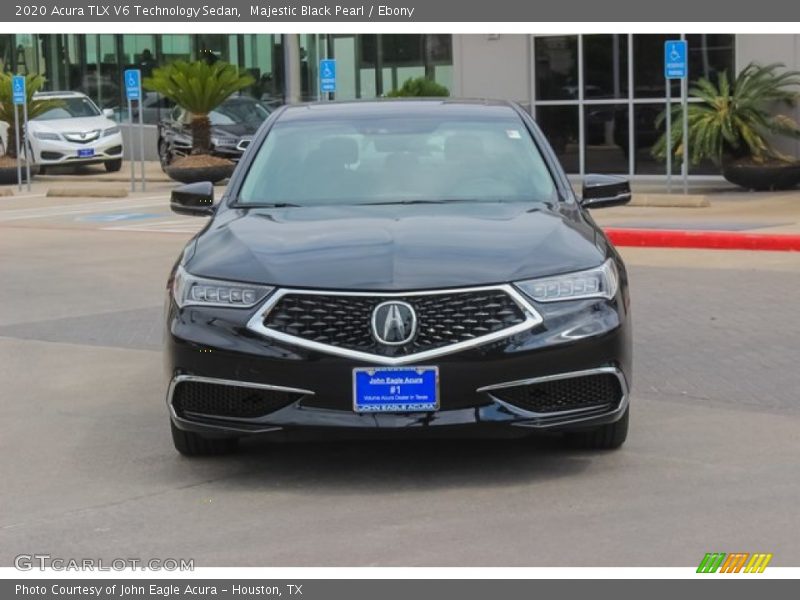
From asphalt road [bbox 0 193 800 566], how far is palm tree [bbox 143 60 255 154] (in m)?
19.0

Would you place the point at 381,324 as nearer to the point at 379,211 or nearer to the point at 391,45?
the point at 379,211

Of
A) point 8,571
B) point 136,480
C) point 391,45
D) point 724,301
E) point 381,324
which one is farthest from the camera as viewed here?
point 391,45

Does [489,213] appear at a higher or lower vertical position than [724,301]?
higher

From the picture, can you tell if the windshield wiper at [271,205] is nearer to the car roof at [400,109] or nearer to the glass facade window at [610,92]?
the car roof at [400,109]

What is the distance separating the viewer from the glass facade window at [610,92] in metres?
26.3

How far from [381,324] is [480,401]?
0.51 metres

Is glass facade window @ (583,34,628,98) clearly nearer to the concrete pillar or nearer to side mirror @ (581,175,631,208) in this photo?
the concrete pillar

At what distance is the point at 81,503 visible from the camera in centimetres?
672

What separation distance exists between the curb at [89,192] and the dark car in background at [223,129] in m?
2.85

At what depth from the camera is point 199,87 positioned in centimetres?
2969

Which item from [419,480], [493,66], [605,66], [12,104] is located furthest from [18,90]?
[419,480]

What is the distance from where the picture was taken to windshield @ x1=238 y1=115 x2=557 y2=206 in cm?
785

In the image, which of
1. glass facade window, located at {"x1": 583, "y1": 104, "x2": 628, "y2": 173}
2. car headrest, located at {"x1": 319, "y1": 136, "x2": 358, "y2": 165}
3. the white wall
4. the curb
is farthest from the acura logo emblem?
the white wall

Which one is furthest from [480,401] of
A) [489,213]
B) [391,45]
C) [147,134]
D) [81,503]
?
[147,134]
